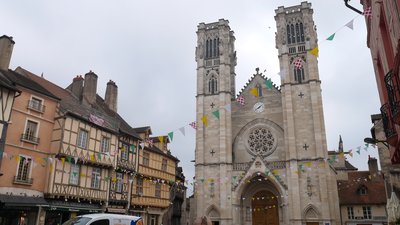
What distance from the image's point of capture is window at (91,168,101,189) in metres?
19.5

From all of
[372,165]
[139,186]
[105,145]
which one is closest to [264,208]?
[139,186]

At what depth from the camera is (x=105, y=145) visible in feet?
68.2

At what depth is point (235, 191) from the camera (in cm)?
2864

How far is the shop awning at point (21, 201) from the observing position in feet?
47.2

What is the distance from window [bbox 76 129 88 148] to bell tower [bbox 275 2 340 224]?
14955 millimetres

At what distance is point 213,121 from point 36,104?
57.4 feet

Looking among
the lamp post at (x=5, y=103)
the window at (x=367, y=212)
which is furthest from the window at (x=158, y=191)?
the window at (x=367, y=212)

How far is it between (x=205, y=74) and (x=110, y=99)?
10674 millimetres

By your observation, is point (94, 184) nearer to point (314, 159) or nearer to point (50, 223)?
point (50, 223)

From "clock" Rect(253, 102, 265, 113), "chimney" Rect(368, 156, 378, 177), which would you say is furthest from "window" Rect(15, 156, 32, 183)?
"chimney" Rect(368, 156, 378, 177)

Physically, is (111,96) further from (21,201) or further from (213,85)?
(21,201)

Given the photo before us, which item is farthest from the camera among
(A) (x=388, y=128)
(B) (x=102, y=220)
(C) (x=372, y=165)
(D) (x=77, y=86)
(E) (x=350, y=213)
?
(C) (x=372, y=165)

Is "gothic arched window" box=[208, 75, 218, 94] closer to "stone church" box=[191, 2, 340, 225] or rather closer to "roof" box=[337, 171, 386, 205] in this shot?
"stone church" box=[191, 2, 340, 225]

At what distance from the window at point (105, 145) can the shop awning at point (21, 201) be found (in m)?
4.80
